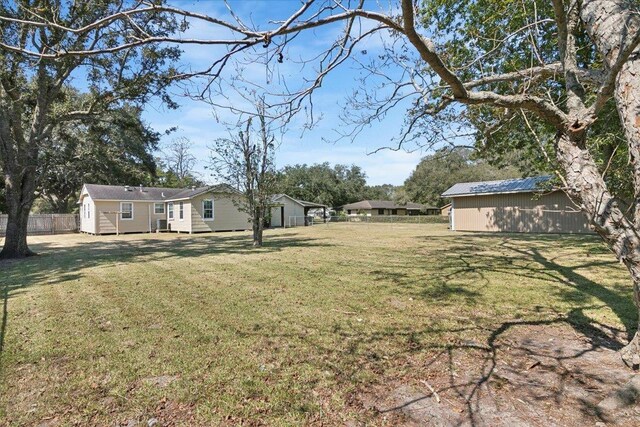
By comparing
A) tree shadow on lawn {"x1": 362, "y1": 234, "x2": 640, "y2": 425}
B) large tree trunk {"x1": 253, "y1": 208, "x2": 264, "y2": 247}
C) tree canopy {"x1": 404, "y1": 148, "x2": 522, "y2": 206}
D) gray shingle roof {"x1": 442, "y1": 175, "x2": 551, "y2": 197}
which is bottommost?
Answer: tree shadow on lawn {"x1": 362, "y1": 234, "x2": 640, "y2": 425}

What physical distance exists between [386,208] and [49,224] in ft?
137

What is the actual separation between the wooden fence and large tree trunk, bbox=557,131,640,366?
29.9 meters

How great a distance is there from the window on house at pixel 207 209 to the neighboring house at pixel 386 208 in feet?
104

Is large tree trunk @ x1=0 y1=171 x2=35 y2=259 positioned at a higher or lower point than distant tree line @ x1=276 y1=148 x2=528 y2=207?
lower

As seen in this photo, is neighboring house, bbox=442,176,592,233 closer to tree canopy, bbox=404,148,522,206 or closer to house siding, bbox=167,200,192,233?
house siding, bbox=167,200,192,233

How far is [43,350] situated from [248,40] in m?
3.67

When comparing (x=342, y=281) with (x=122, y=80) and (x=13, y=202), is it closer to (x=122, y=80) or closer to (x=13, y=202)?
(x=122, y=80)

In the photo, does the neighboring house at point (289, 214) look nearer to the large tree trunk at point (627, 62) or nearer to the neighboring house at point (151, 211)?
the neighboring house at point (151, 211)

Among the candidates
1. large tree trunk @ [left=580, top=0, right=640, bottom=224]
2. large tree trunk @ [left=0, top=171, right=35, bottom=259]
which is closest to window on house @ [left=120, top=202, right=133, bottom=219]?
large tree trunk @ [left=0, top=171, right=35, bottom=259]

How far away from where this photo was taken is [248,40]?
7.80ft

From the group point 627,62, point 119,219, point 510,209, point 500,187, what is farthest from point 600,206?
point 119,219

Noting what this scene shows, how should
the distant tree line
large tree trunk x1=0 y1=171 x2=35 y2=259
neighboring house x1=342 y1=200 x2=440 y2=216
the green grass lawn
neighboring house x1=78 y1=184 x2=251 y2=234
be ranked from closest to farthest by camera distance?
the green grass lawn
large tree trunk x1=0 y1=171 x2=35 y2=259
neighboring house x1=78 y1=184 x2=251 y2=234
the distant tree line
neighboring house x1=342 y1=200 x2=440 y2=216

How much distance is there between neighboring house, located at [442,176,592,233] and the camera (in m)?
19.0

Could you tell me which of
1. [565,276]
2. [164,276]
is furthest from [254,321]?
[565,276]
